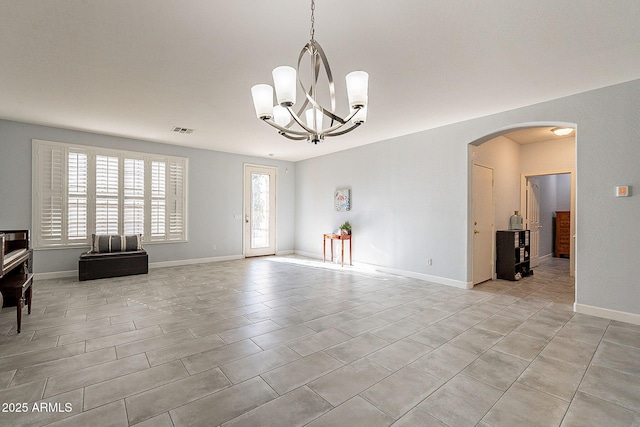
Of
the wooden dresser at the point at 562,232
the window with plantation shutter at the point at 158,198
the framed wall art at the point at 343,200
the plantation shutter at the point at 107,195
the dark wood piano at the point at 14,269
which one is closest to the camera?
the dark wood piano at the point at 14,269

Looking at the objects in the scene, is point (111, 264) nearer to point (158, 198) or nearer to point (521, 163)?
point (158, 198)

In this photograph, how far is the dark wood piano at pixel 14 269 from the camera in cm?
290

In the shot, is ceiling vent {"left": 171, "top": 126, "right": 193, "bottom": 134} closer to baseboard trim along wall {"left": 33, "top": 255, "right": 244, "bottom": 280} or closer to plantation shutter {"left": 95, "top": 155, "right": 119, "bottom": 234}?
plantation shutter {"left": 95, "top": 155, "right": 119, "bottom": 234}

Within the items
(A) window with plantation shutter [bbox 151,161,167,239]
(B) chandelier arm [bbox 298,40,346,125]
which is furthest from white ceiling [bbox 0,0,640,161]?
(A) window with plantation shutter [bbox 151,161,167,239]

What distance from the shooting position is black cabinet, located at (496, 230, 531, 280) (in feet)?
17.9

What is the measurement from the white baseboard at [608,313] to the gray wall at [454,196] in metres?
0.03

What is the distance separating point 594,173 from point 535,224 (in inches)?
158

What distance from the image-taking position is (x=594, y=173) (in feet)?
11.8

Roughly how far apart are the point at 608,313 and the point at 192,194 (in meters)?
7.48

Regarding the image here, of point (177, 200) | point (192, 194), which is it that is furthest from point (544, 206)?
point (177, 200)

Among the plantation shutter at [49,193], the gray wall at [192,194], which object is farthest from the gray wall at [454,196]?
the plantation shutter at [49,193]

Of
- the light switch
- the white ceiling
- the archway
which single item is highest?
the white ceiling

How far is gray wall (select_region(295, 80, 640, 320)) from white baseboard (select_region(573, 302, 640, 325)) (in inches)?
1.2

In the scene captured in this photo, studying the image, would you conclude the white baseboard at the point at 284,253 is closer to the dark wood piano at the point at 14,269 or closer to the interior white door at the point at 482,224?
the interior white door at the point at 482,224
